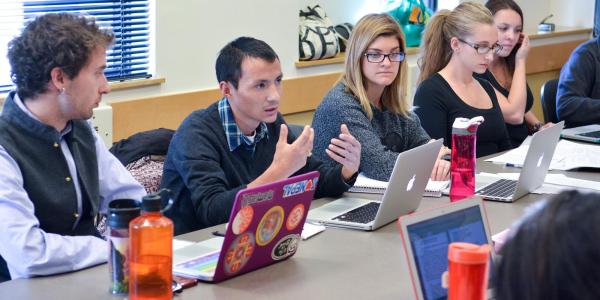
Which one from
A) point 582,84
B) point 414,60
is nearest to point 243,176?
point 582,84

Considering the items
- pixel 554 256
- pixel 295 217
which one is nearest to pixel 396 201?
pixel 295 217

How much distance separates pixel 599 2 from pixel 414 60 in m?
1.95

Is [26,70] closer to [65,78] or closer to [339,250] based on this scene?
[65,78]

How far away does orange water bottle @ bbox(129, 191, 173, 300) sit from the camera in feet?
5.58

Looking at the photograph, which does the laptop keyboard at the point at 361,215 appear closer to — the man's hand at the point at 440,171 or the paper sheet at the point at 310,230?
the paper sheet at the point at 310,230

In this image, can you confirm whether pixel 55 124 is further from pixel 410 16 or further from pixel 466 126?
pixel 410 16

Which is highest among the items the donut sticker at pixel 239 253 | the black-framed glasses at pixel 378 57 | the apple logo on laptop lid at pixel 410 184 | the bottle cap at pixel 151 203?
the black-framed glasses at pixel 378 57

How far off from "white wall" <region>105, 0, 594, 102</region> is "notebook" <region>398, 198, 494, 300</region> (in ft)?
7.94

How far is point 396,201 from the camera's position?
2.35m

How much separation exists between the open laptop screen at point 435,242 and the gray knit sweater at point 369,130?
1.23 m

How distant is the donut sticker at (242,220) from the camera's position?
1.81m

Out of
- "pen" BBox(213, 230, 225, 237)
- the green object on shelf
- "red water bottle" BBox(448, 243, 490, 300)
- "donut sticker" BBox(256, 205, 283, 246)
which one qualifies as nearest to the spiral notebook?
"pen" BBox(213, 230, 225, 237)

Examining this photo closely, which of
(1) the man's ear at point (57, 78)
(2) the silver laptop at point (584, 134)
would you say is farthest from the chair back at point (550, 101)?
(1) the man's ear at point (57, 78)

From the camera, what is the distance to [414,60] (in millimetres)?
5391
